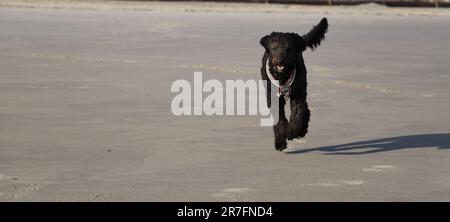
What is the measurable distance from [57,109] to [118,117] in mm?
1174

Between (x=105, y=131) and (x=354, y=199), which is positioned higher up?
(x=105, y=131)

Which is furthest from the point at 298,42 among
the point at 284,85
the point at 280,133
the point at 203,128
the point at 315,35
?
the point at 203,128

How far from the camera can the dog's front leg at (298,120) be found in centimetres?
1258

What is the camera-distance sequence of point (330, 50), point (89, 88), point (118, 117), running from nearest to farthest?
point (118, 117) < point (89, 88) < point (330, 50)

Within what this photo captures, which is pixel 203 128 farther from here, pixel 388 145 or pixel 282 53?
pixel 388 145

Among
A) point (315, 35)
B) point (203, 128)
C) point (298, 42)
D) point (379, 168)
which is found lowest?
point (379, 168)

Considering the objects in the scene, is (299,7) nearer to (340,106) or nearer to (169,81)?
(169,81)

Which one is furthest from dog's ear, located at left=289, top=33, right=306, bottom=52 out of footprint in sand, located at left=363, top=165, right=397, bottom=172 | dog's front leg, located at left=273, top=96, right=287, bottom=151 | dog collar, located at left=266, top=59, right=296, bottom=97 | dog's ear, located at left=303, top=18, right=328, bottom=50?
footprint in sand, located at left=363, top=165, right=397, bottom=172

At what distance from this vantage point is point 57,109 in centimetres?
1606

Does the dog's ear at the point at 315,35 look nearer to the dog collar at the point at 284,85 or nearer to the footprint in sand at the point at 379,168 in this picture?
the dog collar at the point at 284,85

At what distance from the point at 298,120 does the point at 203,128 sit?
6.82 feet

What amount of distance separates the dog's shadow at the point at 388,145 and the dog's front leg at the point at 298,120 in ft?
0.65

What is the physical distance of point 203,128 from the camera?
14375 mm
